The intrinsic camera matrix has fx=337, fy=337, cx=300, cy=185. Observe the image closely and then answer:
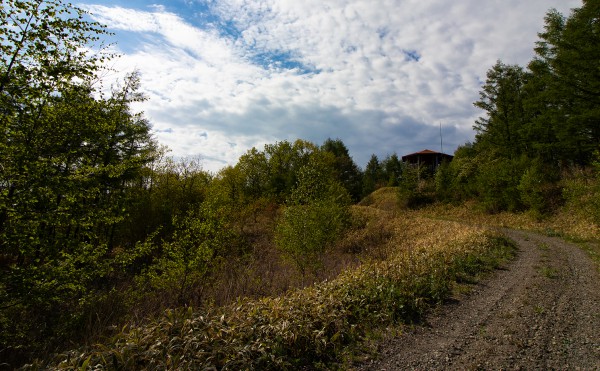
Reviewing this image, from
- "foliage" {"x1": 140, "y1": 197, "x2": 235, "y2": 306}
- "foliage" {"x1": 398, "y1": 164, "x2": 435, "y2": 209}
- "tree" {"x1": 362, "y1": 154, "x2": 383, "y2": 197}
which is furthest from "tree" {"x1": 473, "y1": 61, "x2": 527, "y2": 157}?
"foliage" {"x1": 140, "y1": 197, "x2": 235, "y2": 306}

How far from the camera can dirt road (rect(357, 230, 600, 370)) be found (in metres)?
4.82

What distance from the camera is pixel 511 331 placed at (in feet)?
18.8

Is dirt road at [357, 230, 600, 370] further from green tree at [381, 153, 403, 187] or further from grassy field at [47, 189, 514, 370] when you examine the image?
green tree at [381, 153, 403, 187]

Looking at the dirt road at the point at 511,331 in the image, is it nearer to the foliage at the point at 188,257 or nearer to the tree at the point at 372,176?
the foliage at the point at 188,257

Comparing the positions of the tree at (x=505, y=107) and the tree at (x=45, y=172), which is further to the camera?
the tree at (x=505, y=107)

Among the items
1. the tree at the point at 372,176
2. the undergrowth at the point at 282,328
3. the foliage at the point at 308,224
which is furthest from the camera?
the tree at the point at 372,176

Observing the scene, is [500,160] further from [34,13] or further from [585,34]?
[34,13]

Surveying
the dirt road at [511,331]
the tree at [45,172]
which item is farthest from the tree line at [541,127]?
the tree at [45,172]

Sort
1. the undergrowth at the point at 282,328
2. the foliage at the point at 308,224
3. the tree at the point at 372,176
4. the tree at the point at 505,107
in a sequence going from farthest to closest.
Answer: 1. the tree at the point at 372,176
2. the tree at the point at 505,107
3. the foliage at the point at 308,224
4. the undergrowth at the point at 282,328

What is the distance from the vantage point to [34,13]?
5.98 metres

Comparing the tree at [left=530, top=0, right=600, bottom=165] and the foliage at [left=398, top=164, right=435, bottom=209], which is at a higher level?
the tree at [left=530, top=0, right=600, bottom=165]

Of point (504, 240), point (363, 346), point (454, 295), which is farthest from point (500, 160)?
point (363, 346)

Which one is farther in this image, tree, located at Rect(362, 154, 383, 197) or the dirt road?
tree, located at Rect(362, 154, 383, 197)

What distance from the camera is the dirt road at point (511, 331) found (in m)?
4.82
